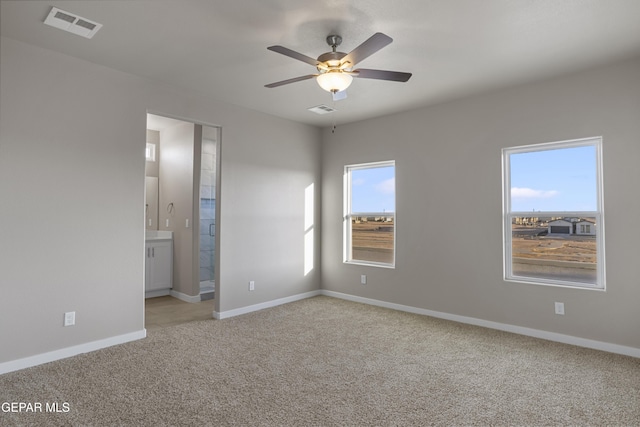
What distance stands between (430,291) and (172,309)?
11.5 feet

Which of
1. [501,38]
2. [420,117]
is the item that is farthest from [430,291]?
[501,38]

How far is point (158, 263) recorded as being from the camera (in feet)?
18.9

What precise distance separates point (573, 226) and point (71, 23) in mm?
4822

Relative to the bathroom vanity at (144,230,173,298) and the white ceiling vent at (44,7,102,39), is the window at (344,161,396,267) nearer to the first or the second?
the bathroom vanity at (144,230,173,298)

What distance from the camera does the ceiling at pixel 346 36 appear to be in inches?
99.3

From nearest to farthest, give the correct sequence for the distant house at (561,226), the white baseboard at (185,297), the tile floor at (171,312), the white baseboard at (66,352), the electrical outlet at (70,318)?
the white baseboard at (66,352), the electrical outlet at (70,318), the distant house at (561,226), the tile floor at (171,312), the white baseboard at (185,297)

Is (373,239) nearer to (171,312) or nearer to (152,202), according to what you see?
(171,312)

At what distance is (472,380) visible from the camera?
9.37 ft

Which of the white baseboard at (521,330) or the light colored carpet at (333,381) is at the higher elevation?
the white baseboard at (521,330)

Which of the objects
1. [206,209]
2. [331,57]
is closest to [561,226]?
[331,57]

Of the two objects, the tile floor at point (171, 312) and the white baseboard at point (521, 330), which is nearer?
the white baseboard at point (521, 330)

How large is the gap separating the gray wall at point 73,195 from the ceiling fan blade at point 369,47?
7.78ft

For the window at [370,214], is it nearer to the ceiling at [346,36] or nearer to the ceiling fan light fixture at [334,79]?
the ceiling at [346,36]

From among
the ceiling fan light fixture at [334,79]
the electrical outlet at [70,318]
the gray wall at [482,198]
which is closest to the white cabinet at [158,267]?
the electrical outlet at [70,318]
